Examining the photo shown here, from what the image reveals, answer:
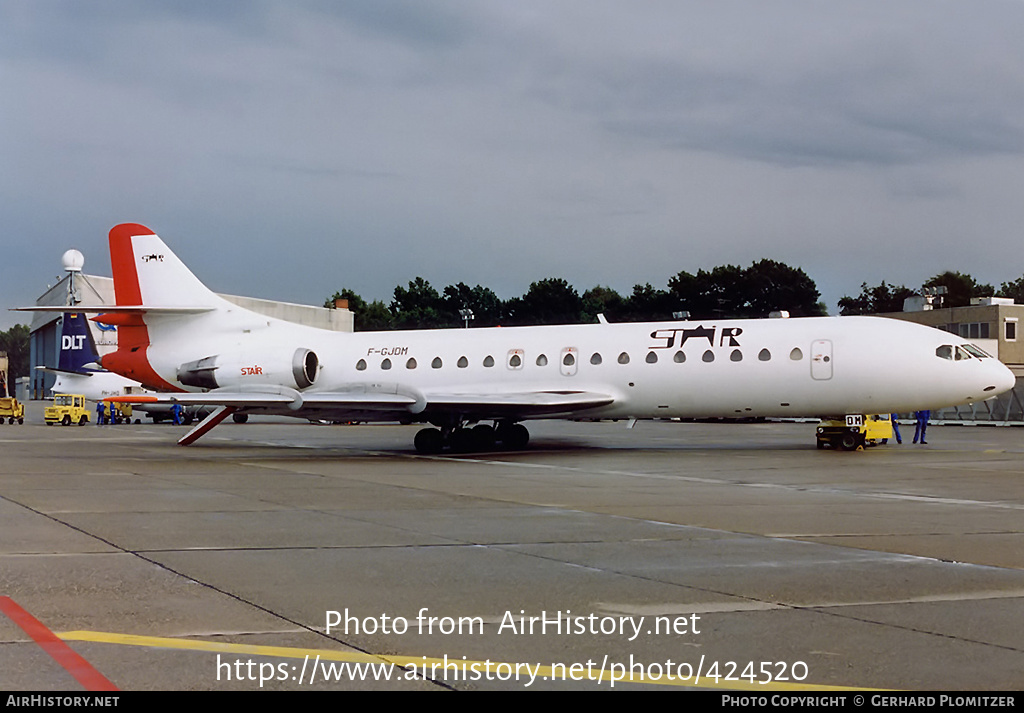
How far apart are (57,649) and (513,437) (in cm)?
2181

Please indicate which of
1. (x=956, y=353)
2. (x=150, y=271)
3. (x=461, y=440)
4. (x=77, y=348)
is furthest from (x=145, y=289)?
(x=77, y=348)

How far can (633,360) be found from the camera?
24406 mm

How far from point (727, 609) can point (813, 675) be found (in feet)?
5.03

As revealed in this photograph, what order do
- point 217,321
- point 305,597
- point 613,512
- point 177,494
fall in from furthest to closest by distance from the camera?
1. point 217,321
2. point 177,494
3. point 613,512
4. point 305,597

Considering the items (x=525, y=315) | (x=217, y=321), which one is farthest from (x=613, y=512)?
(x=525, y=315)

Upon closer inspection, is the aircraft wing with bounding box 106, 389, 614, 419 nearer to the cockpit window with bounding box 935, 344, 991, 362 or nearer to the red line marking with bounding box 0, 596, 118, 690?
the cockpit window with bounding box 935, 344, 991, 362

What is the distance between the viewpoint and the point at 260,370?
90.5 feet

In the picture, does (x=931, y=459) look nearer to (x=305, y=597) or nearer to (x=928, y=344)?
(x=928, y=344)

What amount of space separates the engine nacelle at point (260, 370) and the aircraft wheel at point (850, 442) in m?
14.0

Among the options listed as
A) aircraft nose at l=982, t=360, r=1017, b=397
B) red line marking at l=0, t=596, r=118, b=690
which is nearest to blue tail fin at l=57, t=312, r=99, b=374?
aircraft nose at l=982, t=360, r=1017, b=397

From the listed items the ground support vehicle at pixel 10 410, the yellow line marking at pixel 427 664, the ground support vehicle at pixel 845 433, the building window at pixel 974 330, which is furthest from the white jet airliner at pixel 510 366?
the building window at pixel 974 330

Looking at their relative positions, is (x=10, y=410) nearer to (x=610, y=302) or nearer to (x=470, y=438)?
(x=470, y=438)

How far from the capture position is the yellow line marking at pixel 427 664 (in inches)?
196

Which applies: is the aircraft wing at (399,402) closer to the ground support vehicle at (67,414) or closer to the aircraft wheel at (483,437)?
the aircraft wheel at (483,437)
